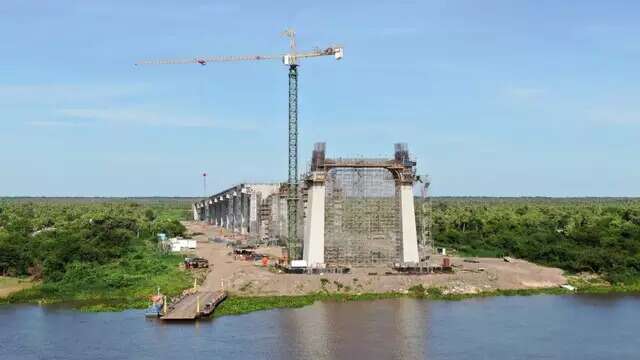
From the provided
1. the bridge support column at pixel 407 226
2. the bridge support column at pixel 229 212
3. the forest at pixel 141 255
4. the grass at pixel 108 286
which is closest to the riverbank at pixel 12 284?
the forest at pixel 141 255

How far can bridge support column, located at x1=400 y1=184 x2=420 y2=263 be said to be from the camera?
268 ft

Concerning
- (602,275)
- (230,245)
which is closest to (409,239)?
(602,275)

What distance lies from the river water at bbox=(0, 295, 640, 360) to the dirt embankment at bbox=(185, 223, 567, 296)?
4.66m

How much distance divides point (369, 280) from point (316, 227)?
864cm

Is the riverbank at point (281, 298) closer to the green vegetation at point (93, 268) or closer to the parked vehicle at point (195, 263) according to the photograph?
the green vegetation at point (93, 268)

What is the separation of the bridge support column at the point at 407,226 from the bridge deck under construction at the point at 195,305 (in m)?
20.0

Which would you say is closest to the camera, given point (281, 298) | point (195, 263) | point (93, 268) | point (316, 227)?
point (281, 298)

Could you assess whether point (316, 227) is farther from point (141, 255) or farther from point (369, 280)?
point (141, 255)

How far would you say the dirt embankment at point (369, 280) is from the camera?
2908 inches

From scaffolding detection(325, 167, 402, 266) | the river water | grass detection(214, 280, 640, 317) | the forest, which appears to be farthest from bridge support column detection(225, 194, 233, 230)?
the river water

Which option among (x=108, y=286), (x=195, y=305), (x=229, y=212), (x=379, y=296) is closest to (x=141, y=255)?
(x=108, y=286)

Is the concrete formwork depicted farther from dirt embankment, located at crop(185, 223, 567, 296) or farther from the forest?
the forest

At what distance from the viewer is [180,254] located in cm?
10269

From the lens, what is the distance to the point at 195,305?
214ft
